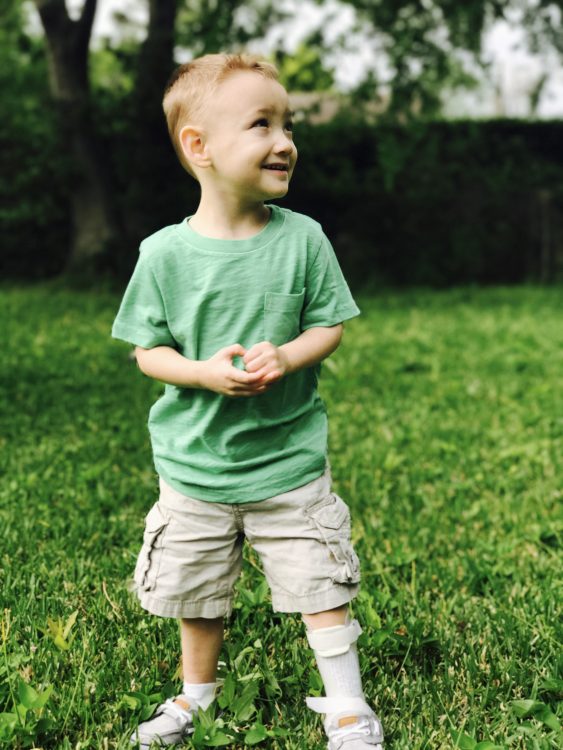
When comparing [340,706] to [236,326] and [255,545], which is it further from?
[236,326]

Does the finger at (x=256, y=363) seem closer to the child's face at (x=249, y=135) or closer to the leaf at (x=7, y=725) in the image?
the child's face at (x=249, y=135)

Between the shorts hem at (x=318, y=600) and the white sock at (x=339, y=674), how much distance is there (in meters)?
0.06

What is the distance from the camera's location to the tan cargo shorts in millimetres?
1971

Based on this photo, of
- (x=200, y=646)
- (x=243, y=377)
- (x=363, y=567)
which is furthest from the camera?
(x=363, y=567)

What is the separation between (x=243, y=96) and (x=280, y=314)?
1.55ft

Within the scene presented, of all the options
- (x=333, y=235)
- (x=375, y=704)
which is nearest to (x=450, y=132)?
(x=333, y=235)

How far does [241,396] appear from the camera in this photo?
187 cm

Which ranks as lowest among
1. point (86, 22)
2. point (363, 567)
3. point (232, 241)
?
point (363, 567)

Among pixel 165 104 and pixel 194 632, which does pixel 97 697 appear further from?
pixel 165 104

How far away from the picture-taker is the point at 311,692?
85.4 inches

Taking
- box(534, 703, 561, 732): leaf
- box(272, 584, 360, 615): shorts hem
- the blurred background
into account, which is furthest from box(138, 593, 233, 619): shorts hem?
the blurred background

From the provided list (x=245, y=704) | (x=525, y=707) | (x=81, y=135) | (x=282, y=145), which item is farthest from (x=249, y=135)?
(x=81, y=135)

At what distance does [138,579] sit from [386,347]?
5.36 meters

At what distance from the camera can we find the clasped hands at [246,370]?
5.93 ft
